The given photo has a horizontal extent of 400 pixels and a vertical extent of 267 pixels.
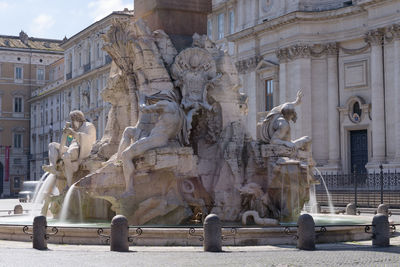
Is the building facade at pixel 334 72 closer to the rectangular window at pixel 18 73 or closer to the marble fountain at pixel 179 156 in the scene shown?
the marble fountain at pixel 179 156

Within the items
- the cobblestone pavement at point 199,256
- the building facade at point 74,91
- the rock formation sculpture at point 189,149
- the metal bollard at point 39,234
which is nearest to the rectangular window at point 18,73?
the building facade at point 74,91

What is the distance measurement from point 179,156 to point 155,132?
0.73 metres

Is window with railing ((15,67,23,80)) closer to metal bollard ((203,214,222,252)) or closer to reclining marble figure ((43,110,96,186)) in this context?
reclining marble figure ((43,110,96,186))

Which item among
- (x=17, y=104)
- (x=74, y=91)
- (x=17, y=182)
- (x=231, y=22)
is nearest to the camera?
(x=231, y=22)

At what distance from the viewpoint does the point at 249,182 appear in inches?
635

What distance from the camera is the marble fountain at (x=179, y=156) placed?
49.5ft

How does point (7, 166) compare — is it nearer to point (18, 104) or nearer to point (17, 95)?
point (18, 104)

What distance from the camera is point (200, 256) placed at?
11.5m

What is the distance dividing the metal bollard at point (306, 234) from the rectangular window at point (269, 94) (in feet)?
110

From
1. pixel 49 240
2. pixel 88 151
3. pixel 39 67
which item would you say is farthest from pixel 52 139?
pixel 49 240

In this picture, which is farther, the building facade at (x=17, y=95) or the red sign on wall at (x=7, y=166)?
the building facade at (x=17, y=95)

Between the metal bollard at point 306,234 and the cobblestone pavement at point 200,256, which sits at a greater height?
the metal bollard at point 306,234

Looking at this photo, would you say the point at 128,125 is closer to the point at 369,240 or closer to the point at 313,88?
the point at 369,240

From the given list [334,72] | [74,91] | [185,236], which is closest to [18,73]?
[74,91]
